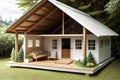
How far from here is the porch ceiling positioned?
12.0 meters

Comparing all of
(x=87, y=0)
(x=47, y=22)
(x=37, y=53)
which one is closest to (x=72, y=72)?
(x=37, y=53)

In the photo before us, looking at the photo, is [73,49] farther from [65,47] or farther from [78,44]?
[65,47]

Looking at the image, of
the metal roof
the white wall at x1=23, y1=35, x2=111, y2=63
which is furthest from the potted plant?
the metal roof

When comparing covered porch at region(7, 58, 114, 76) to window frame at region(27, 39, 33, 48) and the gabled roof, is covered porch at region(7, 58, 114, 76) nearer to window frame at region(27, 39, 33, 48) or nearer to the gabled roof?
window frame at region(27, 39, 33, 48)

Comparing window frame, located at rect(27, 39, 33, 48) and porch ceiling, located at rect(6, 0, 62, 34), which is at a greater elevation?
porch ceiling, located at rect(6, 0, 62, 34)

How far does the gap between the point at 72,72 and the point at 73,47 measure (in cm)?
313

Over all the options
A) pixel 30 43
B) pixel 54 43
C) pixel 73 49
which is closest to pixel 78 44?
pixel 73 49

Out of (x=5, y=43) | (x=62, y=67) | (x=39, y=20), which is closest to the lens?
(x=62, y=67)

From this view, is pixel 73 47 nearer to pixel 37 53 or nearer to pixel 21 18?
pixel 37 53

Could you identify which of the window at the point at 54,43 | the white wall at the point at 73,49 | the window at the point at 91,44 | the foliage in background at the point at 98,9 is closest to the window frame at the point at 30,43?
the white wall at the point at 73,49

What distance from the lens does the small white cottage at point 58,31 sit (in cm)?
1230

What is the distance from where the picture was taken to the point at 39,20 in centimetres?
1337

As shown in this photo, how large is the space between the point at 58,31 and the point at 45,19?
1.90 meters

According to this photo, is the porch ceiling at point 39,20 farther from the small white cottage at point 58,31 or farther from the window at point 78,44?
the window at point 78,44
